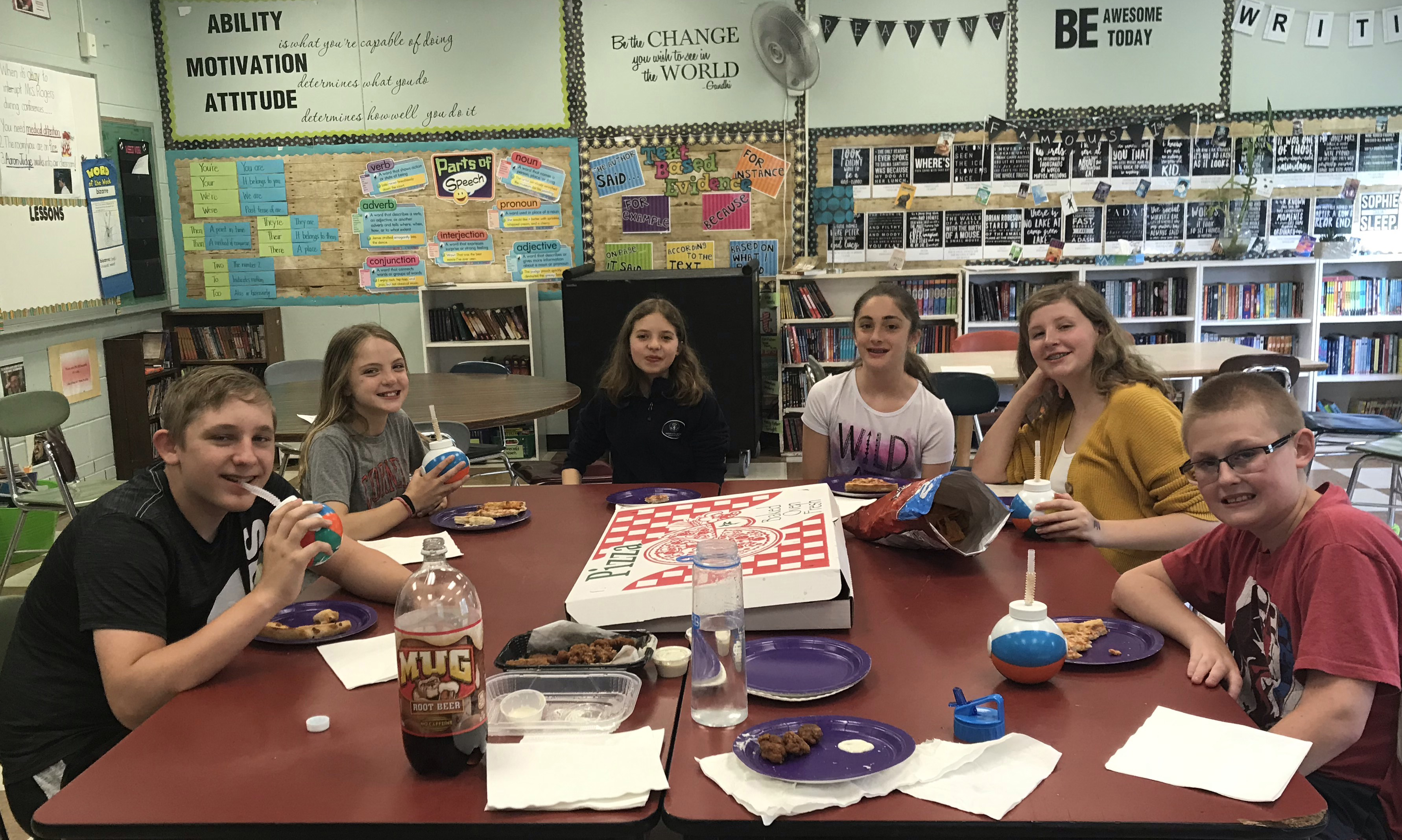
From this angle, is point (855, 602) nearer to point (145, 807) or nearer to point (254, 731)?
point (254, 731)

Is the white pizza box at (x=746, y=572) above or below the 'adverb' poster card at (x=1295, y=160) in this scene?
below

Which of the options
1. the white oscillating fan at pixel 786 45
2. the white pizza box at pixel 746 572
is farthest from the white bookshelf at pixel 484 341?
the white pizza box at pixel 746 572

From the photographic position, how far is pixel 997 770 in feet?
3.86

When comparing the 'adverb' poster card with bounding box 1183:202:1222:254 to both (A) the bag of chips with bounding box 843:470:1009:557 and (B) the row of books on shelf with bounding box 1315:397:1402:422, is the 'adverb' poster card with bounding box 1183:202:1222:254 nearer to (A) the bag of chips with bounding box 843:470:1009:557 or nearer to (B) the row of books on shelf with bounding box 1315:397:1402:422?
(B) the row of books on shelf with bounding box 1315:397:1402:422

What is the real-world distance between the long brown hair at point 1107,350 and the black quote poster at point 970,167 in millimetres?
4446

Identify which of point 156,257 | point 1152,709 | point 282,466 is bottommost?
point 282,466

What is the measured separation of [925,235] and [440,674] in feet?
20.4

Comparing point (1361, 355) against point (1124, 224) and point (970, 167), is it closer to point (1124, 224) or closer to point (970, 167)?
point (1124, 224)

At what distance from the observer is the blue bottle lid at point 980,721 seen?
1.24 m

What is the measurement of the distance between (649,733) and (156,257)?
22.8 feet

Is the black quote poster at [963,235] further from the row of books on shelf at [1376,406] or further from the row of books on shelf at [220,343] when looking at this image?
the row of books on shelf at [220,343]

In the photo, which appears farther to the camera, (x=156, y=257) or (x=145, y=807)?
(x=156, y=257)

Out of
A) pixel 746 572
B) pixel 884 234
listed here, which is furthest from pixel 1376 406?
pixel 746 572

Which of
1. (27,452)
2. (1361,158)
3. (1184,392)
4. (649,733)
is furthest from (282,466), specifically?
(1361,158)
